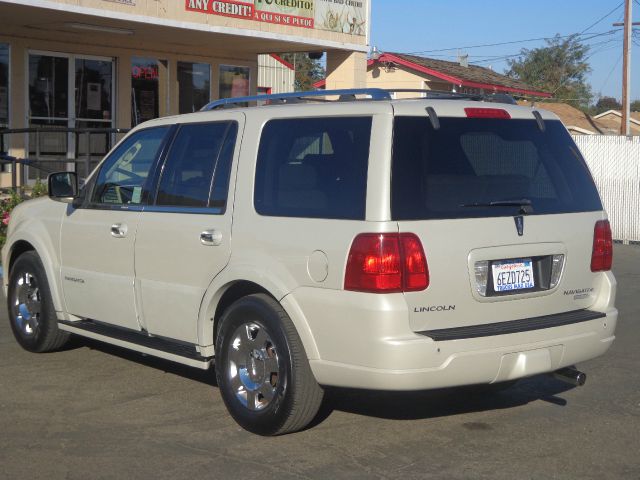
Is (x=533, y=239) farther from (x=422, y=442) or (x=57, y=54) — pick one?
(x=57, y=54)

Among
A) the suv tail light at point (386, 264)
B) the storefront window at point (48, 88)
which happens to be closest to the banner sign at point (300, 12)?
the storefront window at point (48, 88)

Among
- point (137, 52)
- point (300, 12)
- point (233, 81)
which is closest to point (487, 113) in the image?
point (300, 12)

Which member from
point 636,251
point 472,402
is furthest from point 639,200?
point 472,402

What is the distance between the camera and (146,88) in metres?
17.4

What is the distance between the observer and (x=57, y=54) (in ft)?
52.5

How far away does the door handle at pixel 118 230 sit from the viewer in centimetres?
650

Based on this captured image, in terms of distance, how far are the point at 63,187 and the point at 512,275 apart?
3533 mm

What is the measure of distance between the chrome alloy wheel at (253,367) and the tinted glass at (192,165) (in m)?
0.91

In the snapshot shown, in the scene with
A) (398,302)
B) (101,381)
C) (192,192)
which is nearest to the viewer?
(398,302)

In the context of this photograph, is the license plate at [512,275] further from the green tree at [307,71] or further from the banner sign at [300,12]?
the green tree at [307,71]

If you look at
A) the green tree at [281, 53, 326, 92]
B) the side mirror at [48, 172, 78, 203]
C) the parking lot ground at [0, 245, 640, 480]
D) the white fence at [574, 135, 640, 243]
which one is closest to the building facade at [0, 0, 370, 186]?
the white fence at [574, 135, 640, 243]

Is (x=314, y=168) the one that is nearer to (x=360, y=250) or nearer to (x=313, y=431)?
(x=360, y=250)

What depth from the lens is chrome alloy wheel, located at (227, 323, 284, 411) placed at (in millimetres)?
5512

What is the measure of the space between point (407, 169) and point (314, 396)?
1373 millimetres
